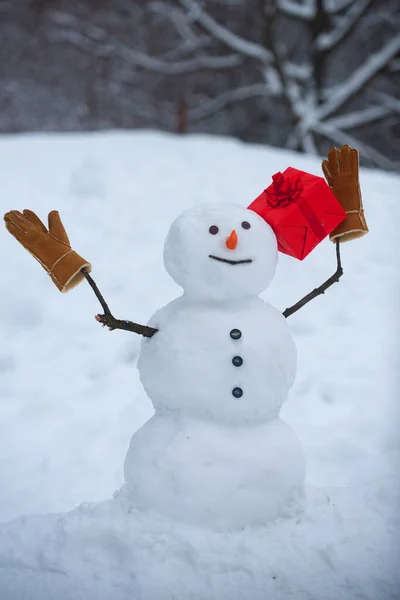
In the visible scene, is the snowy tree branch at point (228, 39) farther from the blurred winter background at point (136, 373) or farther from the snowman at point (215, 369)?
the snowman at point (215, 369)

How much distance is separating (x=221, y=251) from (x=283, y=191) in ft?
0.88

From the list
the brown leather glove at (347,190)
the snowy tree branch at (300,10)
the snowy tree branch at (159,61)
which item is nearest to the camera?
the brown leather glove at (347,190)

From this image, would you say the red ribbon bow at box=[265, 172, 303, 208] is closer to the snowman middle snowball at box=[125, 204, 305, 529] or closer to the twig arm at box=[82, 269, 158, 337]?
Result: the snowman middle snowball at box=[125, 204, 305, 529]

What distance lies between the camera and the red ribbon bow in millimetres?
1720

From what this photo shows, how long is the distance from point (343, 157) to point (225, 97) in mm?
8556

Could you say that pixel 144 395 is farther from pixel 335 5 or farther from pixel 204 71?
pixel 204 71

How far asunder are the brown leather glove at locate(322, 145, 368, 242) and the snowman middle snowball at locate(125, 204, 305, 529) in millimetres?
254

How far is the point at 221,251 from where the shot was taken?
5.48ft

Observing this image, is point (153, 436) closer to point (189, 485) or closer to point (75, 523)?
point (189, 485)

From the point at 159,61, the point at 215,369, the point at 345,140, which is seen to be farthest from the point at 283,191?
the point at 159,61

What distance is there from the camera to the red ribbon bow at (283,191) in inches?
67.7

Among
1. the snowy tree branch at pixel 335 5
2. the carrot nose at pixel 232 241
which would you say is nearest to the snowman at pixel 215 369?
the carrot nose at pixel 232 241

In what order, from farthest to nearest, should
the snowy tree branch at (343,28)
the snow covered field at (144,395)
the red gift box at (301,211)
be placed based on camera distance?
1. the snowy tree branch at (343,28)
2. the red gift box at (301,211)
3. the snow covered field at (144,395)

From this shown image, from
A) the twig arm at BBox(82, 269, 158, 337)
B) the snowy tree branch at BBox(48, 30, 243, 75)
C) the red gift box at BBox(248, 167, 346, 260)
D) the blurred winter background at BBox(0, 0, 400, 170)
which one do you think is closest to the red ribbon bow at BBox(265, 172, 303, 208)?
the red gift box at BBox(248, 167, 346, 260)
